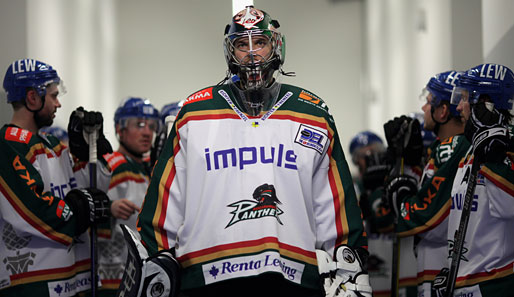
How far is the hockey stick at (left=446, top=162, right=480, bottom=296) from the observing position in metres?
3.15

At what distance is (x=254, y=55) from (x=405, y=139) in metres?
2.21

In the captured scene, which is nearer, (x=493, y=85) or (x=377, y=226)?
(x=493, y=85)

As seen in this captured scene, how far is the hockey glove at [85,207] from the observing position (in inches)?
157

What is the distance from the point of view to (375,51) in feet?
34.4

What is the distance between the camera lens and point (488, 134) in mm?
3051

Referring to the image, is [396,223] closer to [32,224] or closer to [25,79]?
[32,224]

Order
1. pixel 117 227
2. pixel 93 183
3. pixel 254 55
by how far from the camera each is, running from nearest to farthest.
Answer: pixel 254 55 < pixel 93 183 < pixel 117 227

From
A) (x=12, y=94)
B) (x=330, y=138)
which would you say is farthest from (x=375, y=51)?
(x=330, y=138)

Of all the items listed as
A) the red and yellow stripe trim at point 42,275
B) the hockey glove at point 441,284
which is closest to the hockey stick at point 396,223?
the hockey glove at point 441,284

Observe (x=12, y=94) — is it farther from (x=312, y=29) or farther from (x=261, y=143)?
(x=312, y=29)

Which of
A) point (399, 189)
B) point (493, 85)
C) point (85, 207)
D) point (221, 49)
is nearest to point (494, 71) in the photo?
point (493, 85)

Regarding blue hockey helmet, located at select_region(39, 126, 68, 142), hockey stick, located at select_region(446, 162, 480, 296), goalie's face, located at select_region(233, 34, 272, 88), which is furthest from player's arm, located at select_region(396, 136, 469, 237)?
blue hockey helmet, located at select_region(39, 126, 68, 142)

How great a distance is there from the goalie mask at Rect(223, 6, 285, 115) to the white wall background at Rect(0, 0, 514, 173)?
10.3ft

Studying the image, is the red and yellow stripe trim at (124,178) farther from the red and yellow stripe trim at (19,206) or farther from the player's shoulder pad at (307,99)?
the player's shoulder pad at (307,99)
